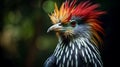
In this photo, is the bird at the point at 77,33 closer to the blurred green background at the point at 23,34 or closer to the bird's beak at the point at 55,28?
the bird's beak at the point at 55,28

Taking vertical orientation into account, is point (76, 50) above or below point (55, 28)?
below

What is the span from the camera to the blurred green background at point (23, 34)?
2234mm

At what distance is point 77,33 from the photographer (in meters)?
1.67

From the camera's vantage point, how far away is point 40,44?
2299mm

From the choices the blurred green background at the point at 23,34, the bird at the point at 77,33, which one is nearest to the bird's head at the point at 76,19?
the bird at the point at 77,33

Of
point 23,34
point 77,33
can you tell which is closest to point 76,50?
point 77,33

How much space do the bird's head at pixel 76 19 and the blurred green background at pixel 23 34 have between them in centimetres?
48

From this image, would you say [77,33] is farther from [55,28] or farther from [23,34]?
[23,34]

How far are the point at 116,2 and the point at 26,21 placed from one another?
0.62 m

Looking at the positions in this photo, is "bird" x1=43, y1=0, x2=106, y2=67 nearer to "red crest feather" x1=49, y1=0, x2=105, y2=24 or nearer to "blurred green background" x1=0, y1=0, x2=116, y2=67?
"red crest feather" x1=49, y1=0, x2=105, y2=24

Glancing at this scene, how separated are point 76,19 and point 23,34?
31.7 inches

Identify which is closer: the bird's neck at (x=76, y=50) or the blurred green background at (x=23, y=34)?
the bird's neck at (x=76, y=50)

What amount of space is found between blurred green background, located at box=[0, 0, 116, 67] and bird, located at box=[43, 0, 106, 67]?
0.43 meters

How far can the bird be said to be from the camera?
1646mm
